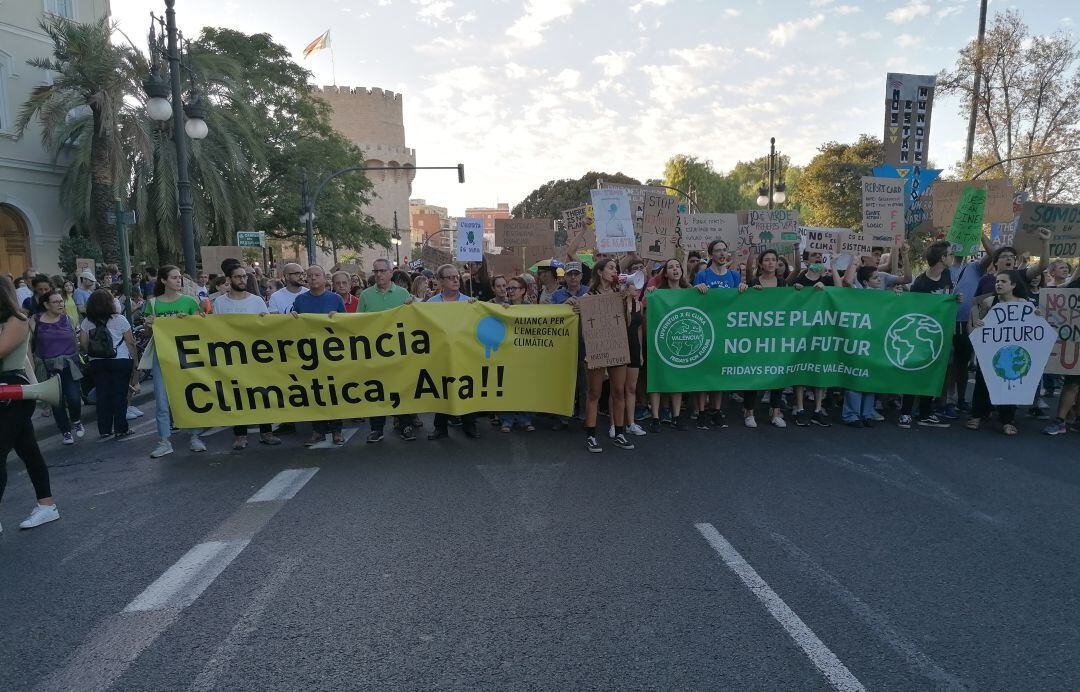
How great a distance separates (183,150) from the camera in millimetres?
12625

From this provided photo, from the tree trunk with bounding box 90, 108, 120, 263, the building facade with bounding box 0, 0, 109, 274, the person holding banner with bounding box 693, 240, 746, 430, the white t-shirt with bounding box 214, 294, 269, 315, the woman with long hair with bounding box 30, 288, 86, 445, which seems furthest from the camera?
the building facade with bounding box 0, 0, 109, 274

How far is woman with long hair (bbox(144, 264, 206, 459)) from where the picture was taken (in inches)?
252

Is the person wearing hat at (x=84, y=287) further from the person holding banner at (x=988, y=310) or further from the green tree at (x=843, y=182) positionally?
the green tree at (x=843, y=182)

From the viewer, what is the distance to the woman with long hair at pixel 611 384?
21.2 ft

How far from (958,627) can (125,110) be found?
2249 cm

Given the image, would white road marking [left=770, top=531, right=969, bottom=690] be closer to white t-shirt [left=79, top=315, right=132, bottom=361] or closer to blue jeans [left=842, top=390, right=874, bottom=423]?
blue jeans [left=842, top=390, right=874, bottom=423]

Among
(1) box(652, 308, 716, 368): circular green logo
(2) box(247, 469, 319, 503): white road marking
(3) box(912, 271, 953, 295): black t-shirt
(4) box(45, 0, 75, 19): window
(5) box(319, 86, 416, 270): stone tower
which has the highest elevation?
(5) box(319, 86, 416, 270): stone tower

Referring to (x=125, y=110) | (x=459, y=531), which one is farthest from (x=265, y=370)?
(x=125, y=110)

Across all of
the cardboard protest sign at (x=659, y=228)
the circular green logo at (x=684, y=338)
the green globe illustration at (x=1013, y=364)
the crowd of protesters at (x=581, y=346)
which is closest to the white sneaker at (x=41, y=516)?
the crowd of protesters at (x=581, y=346)

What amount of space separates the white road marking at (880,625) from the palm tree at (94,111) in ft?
66.0

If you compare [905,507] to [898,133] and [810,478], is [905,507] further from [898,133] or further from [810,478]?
[898,133]

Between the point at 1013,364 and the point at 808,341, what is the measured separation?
2.14 meters

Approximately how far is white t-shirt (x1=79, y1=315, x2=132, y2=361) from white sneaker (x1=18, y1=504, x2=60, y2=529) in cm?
302

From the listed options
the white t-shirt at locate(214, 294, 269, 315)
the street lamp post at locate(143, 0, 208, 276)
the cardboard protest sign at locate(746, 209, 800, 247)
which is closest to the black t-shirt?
the cardboard protest sign at locate(746, 209, 800, 247)
